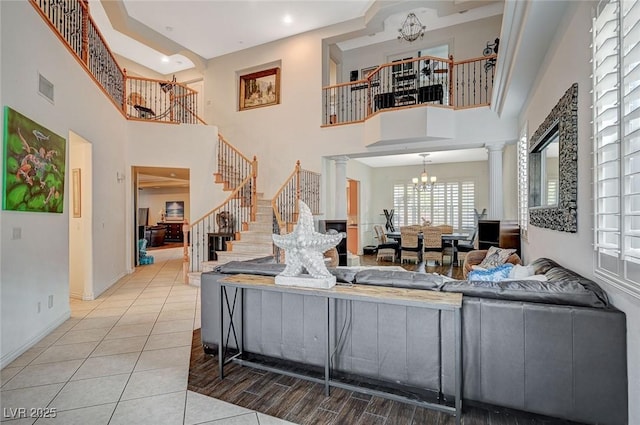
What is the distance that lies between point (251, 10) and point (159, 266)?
606 cm

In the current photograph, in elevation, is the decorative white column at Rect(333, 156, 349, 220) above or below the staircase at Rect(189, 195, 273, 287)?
above

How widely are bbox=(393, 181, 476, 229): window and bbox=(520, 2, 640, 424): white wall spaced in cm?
701

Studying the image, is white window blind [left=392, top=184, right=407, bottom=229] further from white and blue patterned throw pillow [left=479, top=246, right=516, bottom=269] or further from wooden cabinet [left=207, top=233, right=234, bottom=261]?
white and blue patterned throw pillow [left=479, top=246, right=516, bottom=269]

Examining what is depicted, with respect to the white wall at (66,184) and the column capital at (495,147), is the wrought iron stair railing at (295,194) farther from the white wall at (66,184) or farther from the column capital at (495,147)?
the column capital at (495,147)

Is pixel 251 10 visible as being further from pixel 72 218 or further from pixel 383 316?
pixel 383 316

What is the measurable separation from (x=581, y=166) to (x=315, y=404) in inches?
98.0

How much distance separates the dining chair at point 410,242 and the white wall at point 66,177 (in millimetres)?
6015

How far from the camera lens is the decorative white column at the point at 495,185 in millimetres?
5957

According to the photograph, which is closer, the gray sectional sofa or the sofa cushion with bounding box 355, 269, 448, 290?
the gray sectional sofa

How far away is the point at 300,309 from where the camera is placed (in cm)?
251

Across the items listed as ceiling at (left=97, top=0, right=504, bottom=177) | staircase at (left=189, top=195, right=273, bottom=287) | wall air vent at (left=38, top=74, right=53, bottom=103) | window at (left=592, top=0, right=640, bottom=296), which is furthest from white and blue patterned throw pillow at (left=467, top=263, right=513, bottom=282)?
ceiling at (left=97, top=0, right=504, bottom=177)

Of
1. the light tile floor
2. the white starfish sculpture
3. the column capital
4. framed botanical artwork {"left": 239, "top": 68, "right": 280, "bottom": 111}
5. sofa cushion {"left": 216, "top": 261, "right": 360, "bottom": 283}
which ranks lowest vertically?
the light tile floor

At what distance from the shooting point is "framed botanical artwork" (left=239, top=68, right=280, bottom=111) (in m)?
8.33

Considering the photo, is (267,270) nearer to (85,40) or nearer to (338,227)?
(338,227)
